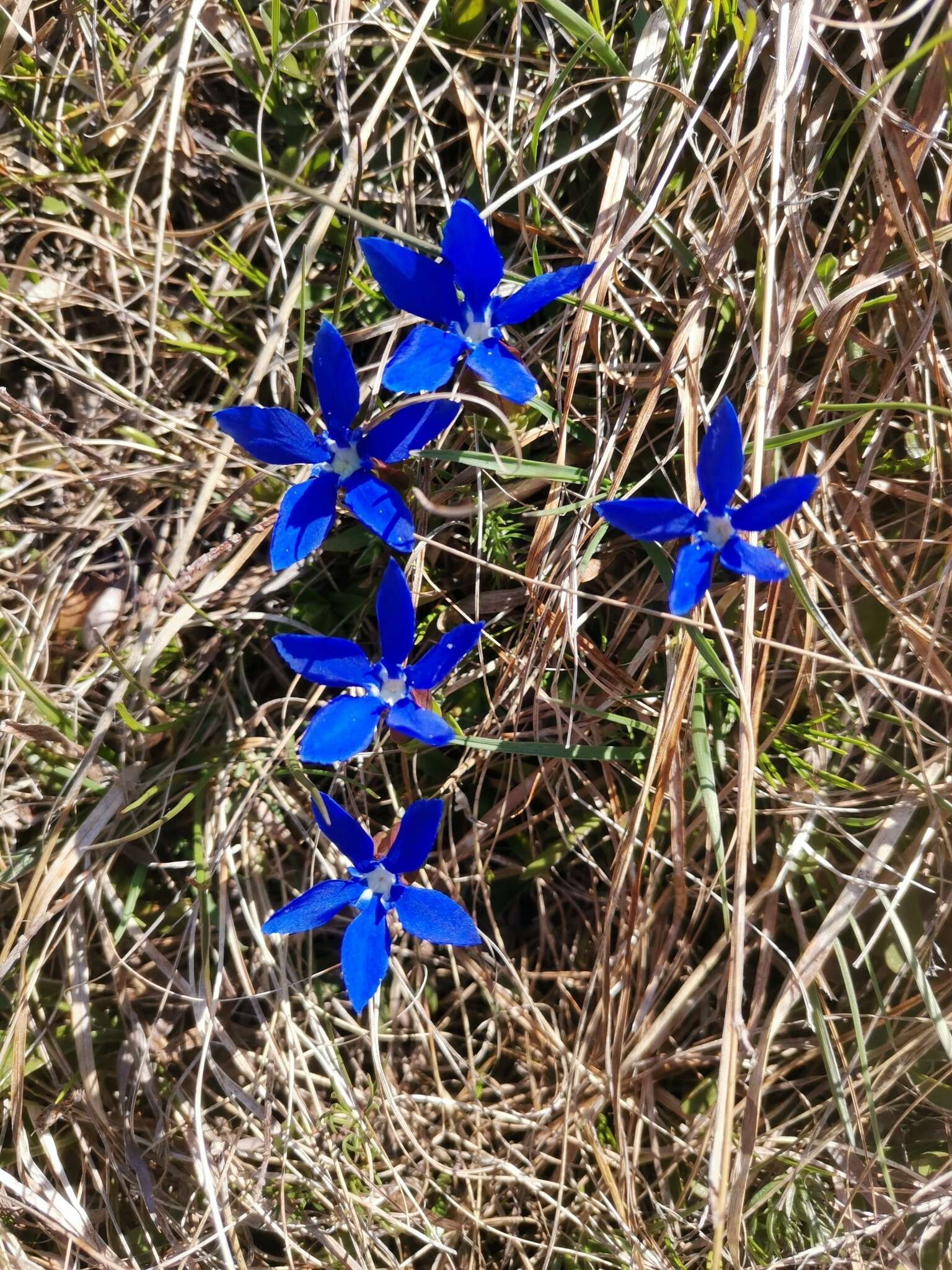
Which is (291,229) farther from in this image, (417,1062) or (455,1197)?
(455,1197)

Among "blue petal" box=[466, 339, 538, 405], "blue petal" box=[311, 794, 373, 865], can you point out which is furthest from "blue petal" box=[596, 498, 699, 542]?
"blue petal" box=[311, 794, 373, 865]

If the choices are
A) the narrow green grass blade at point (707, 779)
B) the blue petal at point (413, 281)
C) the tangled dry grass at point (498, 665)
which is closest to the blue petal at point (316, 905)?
the tangled dry grass at point (498, 665)

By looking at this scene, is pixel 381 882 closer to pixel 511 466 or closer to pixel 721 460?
pixel 511 466

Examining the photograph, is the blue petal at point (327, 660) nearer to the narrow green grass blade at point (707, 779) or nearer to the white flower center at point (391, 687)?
the white flower center at point (391, 687)

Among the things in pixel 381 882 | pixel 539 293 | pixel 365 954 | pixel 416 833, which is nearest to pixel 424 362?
pixel 539 293

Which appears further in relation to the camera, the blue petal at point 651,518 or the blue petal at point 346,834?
the blue petal at point 346,834

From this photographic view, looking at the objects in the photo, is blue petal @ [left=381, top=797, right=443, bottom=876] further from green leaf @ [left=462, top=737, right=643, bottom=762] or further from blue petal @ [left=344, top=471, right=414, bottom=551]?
blue petal @ [left=344, top=471, right=414, bottom=551]

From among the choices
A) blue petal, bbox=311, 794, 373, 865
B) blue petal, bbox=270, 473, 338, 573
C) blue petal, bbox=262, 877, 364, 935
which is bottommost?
blue petal, bbox=262, 877, 364, 935
